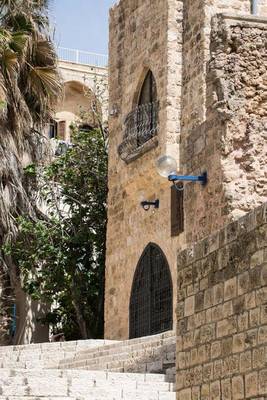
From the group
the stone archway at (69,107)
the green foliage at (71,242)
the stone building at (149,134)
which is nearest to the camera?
the stone building at (149,134)

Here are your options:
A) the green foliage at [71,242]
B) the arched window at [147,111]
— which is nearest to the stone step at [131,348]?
the arched window at [147,111]

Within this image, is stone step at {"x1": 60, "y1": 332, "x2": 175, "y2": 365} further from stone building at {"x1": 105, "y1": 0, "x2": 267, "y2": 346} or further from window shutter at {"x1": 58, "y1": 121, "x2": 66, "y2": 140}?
window shutter at {"x1": 58, "y1": 121, "x2": 66, "y2": 140}

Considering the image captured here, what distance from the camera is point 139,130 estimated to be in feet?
68.1

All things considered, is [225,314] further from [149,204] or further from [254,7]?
[149,204]

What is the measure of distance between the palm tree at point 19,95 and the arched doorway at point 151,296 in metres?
2.51

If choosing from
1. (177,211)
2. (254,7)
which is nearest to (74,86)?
(177,211)

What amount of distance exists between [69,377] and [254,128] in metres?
3.16

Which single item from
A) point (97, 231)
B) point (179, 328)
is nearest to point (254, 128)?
point (179, 328)

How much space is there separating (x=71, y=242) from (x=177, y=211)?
389 centimetres

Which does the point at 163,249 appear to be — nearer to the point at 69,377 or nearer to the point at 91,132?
the point at 91,132

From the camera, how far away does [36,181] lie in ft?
77.4

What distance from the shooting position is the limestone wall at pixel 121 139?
1975 cm

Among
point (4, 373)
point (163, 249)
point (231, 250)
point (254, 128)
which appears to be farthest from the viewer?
point (163, 249)

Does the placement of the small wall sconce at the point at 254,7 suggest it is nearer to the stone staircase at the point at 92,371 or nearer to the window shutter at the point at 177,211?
the window shutter at the point at 177,211
